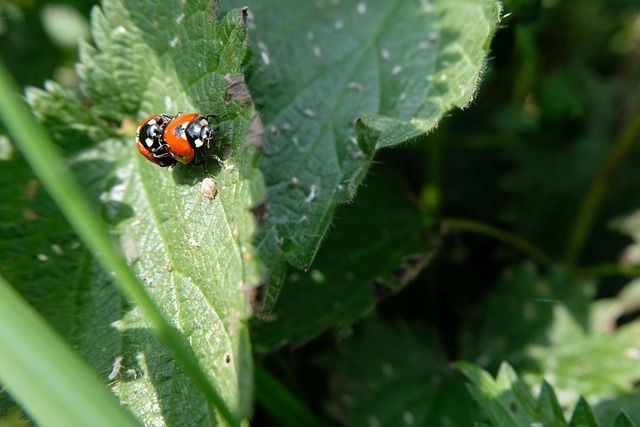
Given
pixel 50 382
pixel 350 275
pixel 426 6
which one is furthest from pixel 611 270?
pixel 50 382

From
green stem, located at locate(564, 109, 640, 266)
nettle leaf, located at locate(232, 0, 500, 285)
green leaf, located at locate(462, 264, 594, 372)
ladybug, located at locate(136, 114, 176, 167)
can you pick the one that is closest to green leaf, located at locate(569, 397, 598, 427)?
green leaf, located at locate(462, 264, 594, 372)

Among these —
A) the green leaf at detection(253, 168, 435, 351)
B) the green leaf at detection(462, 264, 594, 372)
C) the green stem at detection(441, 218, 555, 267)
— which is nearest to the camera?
the green leaf at detection(253, 168, 435, 351)

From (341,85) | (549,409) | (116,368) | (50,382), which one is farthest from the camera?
(341,85)

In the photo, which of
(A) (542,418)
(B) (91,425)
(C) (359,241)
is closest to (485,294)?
(C) (359,241)

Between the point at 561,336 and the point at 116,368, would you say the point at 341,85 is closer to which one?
the point at 116,368

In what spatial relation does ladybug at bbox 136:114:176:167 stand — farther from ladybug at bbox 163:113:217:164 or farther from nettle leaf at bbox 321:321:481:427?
nettle leaf at bbox 321:321:481:427

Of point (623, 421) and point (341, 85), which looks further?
point (341, 85)

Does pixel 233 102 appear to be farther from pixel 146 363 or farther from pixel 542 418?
pixel 542 418

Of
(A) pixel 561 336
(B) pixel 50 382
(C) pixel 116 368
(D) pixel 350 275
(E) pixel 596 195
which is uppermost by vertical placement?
(B) pixel 50 382
